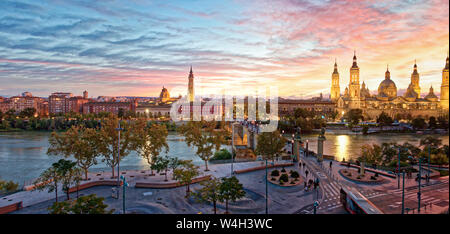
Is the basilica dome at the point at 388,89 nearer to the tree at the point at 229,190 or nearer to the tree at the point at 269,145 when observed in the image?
the tree at the point at 269,145

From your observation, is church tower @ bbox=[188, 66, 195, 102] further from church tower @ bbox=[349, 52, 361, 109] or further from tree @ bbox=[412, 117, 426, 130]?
tree @ bbox=[412, 117, 426, 130]

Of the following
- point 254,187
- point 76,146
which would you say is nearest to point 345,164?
point 254,187

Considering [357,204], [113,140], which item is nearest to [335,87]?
[113,140]

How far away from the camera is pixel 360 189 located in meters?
14.7

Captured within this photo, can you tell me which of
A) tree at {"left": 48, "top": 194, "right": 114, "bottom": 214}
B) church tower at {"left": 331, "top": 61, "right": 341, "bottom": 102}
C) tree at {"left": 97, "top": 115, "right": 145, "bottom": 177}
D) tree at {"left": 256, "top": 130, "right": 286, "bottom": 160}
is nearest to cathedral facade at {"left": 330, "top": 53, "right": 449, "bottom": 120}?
church tower at {"left": 331, "top": 61, "right": 341, "bottom": 102}

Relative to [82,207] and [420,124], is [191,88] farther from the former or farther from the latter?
[82,207]

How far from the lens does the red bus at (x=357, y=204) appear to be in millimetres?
8130

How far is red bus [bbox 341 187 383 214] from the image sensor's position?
8.13 metres

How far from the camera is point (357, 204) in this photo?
28.9ft

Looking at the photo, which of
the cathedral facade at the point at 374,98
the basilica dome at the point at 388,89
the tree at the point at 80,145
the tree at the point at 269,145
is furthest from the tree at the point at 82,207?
the basilica dome at the point at 388,89

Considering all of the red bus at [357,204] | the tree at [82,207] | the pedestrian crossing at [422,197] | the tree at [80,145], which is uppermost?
the tree at [80,145]

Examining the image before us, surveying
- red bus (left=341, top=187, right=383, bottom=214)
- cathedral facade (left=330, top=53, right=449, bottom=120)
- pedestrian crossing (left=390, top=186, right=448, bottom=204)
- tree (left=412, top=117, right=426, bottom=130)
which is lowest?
pedestrian crossing (left=390, top=186, right=448, bottom=204)
